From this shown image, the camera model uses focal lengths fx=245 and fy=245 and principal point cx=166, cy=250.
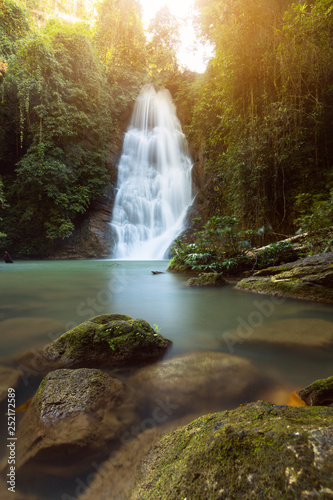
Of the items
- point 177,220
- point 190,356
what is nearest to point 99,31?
point 177,220

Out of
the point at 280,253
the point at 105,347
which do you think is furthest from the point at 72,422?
the point at 280,253

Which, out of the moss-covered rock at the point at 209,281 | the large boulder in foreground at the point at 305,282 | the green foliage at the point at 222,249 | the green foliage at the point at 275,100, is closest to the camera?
the large boulder in foreground at the point at 305,282

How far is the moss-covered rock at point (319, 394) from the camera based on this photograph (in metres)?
1.43

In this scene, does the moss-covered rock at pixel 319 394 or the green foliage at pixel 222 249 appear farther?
the green foliage at pixel 222 249

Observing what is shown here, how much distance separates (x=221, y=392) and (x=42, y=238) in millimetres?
18297

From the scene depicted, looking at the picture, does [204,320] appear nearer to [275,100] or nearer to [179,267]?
[179,267]

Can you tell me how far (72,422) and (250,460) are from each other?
1.02 m

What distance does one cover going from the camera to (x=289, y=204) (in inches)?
324

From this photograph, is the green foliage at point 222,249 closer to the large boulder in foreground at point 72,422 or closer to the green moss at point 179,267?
the green moss at point 179,267

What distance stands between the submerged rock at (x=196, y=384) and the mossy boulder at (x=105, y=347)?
0.59 feet

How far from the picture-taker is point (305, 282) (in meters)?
4.40

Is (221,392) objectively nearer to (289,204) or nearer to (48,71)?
(289,204)

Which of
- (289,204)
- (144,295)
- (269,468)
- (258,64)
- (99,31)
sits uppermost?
(99,31)

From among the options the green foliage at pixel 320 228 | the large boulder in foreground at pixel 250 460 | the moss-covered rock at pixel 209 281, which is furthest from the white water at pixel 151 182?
the large boulder in foreground at pixel 250 460
